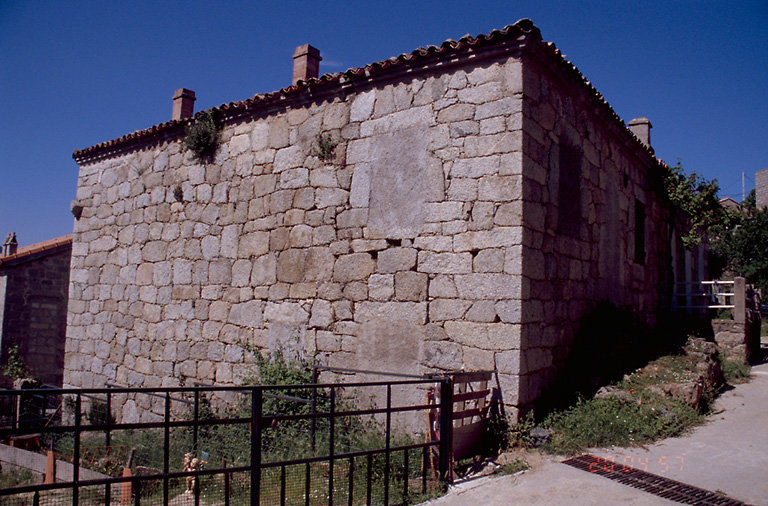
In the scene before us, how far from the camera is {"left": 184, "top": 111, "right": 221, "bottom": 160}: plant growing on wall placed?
9.26m

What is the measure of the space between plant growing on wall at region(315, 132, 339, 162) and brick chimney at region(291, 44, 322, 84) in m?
1.79

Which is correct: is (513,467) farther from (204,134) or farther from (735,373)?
(204,134)

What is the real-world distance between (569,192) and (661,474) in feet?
12.0

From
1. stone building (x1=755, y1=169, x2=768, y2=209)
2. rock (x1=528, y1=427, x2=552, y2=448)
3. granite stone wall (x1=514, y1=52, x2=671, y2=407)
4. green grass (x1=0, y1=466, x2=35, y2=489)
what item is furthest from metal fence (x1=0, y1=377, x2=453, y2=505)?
stone building (x1=755, y1=169, x2=768, y2=209)

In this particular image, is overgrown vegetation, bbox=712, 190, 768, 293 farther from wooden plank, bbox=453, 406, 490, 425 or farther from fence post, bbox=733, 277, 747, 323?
wooden plank, bbox=453, 406, 490, 425

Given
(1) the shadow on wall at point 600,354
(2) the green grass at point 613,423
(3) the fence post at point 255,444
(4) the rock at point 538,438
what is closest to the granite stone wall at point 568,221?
(1) the shadow on wall at point 600,354

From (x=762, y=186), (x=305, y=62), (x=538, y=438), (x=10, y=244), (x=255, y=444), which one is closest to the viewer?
(x=255, y=444)

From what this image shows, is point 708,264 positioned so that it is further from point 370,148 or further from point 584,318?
point 370,148

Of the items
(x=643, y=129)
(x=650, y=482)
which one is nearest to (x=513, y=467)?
(x=650, y=482)

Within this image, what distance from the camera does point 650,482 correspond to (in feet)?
15.7

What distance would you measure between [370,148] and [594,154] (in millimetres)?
3507

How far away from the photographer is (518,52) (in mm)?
6262

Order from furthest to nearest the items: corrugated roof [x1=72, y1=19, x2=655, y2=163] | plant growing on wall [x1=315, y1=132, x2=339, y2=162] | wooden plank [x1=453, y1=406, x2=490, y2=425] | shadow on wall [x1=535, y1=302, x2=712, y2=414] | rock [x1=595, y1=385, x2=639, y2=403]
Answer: plant growing on wall [x1=315, y1=132, x2=339, y2=162] < shadow on wall [x1=535, y1=302, x2=712, y2=414] < rock [x1=595, y1=385, x2=639, y2=403] < corrugated roof [x1=72, y1=19, x2=655, y2=163] < wooden plank [x1=453, y1=406, x2=490, y2=425]

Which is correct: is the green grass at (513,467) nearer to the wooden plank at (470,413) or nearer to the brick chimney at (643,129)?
the wooden plank at (470,413)
